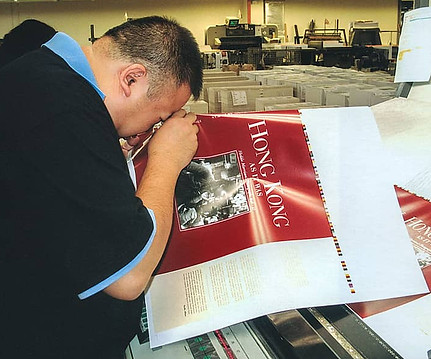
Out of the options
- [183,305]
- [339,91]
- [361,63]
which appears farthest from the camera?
[361,63]

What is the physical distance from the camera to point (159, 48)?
2.59 feet

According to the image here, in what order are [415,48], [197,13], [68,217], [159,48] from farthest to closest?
1. [197,13]
2. [415,48]
3. [159,48]
4. [68,217]

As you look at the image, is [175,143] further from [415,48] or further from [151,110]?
[415,48]

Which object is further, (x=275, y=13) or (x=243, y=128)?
(x=275, y=13)

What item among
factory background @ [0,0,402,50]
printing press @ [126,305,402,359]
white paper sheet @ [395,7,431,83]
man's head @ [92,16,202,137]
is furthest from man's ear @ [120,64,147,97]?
factory background @ [0,0,402,50]

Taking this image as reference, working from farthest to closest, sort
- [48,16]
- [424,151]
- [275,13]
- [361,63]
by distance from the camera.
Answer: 1. [275,13]
2. [48,16]
3. [361,63]
4. [424,151]

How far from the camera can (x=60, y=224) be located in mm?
569

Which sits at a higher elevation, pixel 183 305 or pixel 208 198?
pixel 208 198

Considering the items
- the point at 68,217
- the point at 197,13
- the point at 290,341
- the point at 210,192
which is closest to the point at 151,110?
the point at 210,192

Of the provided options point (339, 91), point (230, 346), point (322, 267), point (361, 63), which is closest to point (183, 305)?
point (230, 346)

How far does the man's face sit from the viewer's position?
804 millimetres

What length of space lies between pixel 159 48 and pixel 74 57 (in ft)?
0.47

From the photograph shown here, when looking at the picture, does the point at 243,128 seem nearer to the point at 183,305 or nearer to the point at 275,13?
the point at 183,305

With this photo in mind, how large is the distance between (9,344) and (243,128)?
0.51 meters
